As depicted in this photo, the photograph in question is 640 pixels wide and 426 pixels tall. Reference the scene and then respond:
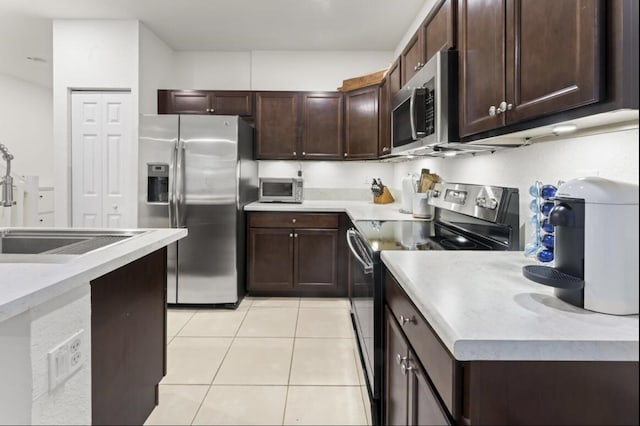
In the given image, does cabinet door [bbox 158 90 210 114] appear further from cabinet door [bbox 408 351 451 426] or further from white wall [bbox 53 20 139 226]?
cabinet door [bbox 408 351 451 426]

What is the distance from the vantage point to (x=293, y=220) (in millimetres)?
3891

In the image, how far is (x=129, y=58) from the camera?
3.71m

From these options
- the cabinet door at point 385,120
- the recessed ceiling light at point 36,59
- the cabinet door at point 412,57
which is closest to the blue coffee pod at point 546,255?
the cabinet door at point 412,57

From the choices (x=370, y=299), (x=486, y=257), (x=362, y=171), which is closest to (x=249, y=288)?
(x=362, y=171)

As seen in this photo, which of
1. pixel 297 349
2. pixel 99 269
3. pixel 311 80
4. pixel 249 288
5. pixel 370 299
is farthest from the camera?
pixel 311 80

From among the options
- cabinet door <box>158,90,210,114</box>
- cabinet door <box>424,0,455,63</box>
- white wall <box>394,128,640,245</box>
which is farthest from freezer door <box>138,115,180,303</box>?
white wall <box>394,128,640,245</box>

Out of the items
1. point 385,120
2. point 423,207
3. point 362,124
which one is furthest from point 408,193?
point 362,124

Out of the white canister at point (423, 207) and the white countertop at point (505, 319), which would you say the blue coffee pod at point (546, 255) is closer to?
the white countertop at point (505, 319)

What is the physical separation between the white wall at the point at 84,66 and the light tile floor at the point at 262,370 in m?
1.47

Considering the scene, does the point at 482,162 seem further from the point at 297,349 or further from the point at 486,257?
the point at 297,349

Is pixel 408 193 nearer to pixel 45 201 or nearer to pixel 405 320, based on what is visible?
pixel 405 320

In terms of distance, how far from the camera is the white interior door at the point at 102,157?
377cm

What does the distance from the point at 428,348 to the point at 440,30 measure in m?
1.59

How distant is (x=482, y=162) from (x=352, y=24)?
2194 mm
